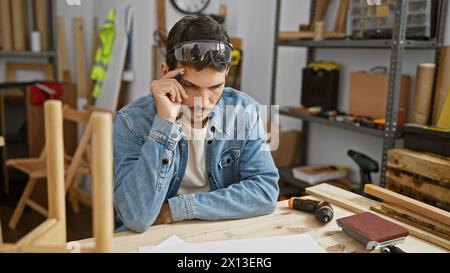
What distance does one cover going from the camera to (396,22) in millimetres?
2004

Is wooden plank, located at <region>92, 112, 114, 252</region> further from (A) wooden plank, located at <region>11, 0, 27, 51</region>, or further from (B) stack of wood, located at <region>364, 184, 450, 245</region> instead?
(A) wooden plank, located at <region>11, 0, 27, 51</region>

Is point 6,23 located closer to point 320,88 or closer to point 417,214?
point 320,88

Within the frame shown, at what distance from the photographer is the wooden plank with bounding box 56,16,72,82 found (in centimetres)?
352

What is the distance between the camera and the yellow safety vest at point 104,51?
10.9 ft

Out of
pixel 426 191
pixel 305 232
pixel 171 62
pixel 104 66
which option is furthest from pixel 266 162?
pixel 104 66

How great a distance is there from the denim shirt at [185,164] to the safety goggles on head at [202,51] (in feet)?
0.56

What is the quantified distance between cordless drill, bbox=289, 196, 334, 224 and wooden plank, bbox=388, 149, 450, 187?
69cm

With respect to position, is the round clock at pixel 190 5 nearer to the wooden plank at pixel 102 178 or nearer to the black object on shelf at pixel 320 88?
the black object on shelf at pixel 320 88

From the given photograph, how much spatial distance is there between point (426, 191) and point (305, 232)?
847 mm

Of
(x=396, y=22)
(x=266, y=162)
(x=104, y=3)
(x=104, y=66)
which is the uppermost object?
(x=104, y=3)

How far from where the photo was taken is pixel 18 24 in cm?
332

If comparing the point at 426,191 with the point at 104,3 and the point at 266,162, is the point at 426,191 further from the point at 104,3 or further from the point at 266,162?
the point at 104,3

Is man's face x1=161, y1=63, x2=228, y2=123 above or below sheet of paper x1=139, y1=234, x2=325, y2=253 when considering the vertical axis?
above

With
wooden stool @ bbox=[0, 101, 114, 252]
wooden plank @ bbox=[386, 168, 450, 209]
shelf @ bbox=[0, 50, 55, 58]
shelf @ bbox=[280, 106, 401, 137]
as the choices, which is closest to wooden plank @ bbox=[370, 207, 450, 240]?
wooden plank @ bbox=[386, 168, 450, 209]
